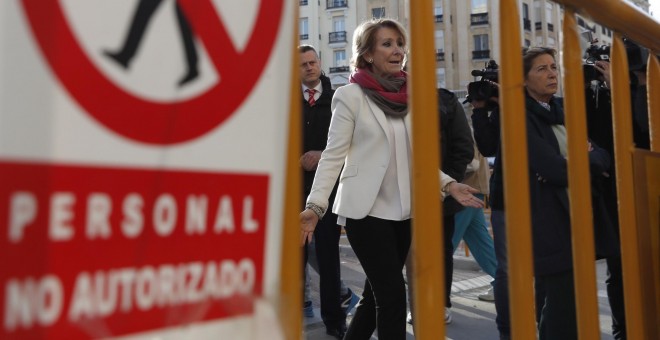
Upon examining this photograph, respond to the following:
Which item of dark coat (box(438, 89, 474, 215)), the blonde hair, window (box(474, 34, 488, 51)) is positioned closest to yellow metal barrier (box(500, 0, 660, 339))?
the blonde hair

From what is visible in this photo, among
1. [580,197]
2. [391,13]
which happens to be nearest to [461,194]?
[580,197]

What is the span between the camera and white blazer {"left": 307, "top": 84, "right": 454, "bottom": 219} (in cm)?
261

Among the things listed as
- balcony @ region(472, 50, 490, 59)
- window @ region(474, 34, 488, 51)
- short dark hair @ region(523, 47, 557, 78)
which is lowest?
short dark hair @ region(523, 47, 557, 78)

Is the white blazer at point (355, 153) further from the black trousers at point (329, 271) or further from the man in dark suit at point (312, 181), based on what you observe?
the black trousers at point (329, 271)

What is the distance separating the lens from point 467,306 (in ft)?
15.4

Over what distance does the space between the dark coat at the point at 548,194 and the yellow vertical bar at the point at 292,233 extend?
1.50 metres

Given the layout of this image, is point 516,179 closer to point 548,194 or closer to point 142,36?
point 142,36

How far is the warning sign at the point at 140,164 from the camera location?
24.1 inches

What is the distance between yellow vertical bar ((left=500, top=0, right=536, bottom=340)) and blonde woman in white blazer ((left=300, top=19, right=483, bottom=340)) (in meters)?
1.23

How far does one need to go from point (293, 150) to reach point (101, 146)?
26 cm

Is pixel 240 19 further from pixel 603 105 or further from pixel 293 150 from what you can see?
pixel 603 105

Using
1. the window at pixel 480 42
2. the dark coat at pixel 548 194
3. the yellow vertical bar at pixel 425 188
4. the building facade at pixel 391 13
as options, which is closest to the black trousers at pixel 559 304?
the dark coat at pixel 548 194

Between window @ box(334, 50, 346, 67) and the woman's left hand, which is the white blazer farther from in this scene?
window @ box(334, 50, 346, 67)

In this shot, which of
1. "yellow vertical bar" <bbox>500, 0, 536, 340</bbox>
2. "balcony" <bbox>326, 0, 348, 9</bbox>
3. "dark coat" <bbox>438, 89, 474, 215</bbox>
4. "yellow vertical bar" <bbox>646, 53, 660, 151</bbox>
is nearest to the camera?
"yellow vertical bar" <bbox>500, 0, 536, 340</bbox>
